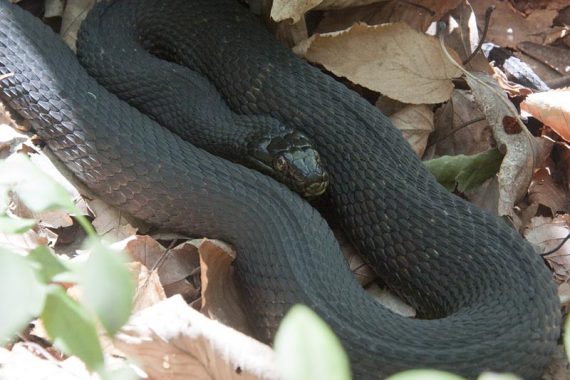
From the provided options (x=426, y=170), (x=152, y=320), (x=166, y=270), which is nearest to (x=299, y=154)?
(x=426, y=170)

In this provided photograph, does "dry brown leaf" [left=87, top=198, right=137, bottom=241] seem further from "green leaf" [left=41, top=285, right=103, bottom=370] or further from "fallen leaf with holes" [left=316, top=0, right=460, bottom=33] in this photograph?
"green leaf" [left=41, top=285, right=103, bottom=370]

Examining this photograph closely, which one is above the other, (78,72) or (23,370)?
(78,72)

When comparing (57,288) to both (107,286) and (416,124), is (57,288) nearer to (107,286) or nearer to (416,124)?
(107,286)

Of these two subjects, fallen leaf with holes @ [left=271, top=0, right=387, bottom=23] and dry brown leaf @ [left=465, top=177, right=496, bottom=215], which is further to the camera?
dry brown leaf @ [left=465, top=177, right=496, bottom=215]

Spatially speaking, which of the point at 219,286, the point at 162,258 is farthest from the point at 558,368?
the point at 162,258

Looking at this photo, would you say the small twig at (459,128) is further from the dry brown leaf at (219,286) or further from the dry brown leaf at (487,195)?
the dry brown leaf at (219,286)

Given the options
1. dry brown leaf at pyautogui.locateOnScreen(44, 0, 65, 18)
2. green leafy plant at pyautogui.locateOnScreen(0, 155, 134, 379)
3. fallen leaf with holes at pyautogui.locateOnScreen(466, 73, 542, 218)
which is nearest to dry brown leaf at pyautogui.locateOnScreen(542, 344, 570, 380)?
fallen leaf with holes at pyautogui.locateOnScreen(466, 73, 542, 218)

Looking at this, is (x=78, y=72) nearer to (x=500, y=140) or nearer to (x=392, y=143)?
(x=392, y=143)
